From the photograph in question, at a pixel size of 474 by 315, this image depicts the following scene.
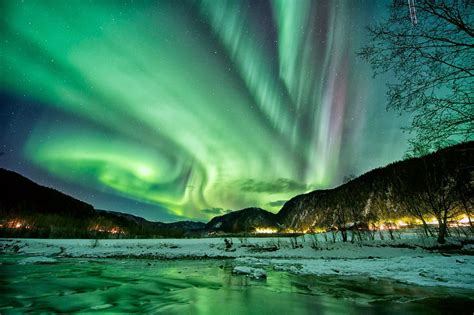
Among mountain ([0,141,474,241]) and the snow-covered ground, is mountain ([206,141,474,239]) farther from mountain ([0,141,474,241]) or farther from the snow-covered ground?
the snow-covered ground

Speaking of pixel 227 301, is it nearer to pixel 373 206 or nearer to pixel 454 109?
pixel 454 109

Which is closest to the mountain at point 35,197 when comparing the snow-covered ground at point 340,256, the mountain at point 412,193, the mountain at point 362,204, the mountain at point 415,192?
the mountain at point 362,204

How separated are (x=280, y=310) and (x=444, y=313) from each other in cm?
321

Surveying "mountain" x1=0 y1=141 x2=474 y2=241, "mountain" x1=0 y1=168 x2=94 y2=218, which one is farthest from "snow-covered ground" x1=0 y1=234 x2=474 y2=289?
→ "mountain" x1=0 y1=168 x2=94 y2=218

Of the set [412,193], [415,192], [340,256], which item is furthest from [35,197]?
[415,192]

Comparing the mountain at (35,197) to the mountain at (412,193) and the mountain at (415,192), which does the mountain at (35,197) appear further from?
the mountain at (415,192)

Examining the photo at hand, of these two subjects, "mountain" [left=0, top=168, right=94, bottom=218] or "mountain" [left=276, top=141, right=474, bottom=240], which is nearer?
"mountain" [left=276, top=141, right=474, bottom=240]

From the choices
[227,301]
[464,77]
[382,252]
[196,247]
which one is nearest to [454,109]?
[464,77]

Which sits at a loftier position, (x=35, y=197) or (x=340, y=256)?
(x=35, y=197)

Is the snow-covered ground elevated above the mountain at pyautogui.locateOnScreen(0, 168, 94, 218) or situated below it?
below

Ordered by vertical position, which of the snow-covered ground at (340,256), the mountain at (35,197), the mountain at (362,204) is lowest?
the snow-covered ground at (340,256)

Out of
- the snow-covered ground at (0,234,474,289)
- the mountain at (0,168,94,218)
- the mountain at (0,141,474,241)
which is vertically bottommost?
the snow-covered ground at (0,234,474,289)

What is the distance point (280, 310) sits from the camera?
4.85 metres

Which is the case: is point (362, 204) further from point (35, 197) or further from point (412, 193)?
point (35, 197)
